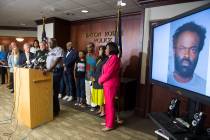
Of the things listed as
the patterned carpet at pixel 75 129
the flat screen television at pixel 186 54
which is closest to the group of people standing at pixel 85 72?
the patterned carpet at pixel 75 129

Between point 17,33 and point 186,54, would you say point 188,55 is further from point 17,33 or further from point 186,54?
point 17,33

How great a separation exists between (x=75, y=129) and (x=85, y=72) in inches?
60.9

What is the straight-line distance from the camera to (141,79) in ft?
13.0

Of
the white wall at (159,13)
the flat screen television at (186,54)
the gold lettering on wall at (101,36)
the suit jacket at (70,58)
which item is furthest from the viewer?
the gold lettering on wall at (101,36)

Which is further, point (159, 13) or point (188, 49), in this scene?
point (159, 13)

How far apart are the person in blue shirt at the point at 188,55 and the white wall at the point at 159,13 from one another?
1806 mm

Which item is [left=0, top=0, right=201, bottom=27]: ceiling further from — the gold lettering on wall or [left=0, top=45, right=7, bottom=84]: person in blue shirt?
[left=0, top=45, right=7, bottom=84]: person in blue shirt

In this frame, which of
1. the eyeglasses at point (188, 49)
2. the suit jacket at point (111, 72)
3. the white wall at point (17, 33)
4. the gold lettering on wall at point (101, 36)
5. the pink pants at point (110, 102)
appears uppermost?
the white wall at point (17, 33)

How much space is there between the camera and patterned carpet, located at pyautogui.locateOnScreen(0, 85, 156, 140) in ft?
9.54

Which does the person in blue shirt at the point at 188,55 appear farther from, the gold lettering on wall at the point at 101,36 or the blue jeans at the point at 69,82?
the gold lettering on wall at the point at 101,36

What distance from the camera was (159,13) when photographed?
142 inches

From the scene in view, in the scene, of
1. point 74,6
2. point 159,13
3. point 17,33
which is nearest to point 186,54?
point 159,13

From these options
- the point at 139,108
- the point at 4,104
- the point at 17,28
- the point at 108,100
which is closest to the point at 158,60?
the point at 108,100

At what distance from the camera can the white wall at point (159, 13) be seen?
3307 mm
